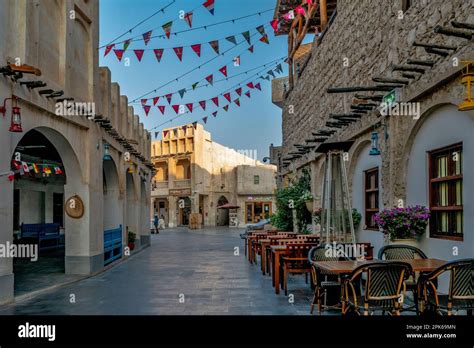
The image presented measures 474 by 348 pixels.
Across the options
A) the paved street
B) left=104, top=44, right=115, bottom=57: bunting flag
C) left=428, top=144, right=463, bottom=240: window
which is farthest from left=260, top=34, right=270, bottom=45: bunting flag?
left=428, top=144, right=463, bottom=240: window

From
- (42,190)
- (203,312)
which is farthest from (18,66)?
(42,190)

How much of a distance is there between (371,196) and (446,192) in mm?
3466

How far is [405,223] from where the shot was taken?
7.23 meters

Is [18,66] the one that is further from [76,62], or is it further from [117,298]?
[117,298]

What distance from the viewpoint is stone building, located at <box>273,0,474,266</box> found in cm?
621

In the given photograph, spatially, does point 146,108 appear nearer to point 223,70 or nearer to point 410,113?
point 223,70

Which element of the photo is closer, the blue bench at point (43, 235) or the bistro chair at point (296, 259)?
the bistro chair at point (296, 259)

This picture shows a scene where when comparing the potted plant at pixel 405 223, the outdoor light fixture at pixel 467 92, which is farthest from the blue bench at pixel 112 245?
the outdoor light fixture at pixel 467 92

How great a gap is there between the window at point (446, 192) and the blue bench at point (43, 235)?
39.0 feet

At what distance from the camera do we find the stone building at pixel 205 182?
4003cm

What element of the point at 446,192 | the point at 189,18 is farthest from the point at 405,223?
the point at 189,18

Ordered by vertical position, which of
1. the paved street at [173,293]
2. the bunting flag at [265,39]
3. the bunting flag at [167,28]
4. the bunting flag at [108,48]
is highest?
the bunting flag at [265,39]

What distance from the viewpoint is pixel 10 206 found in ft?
23.9

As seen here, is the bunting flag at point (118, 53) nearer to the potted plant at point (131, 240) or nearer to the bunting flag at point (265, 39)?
the bunting flag at point (265, 39)
